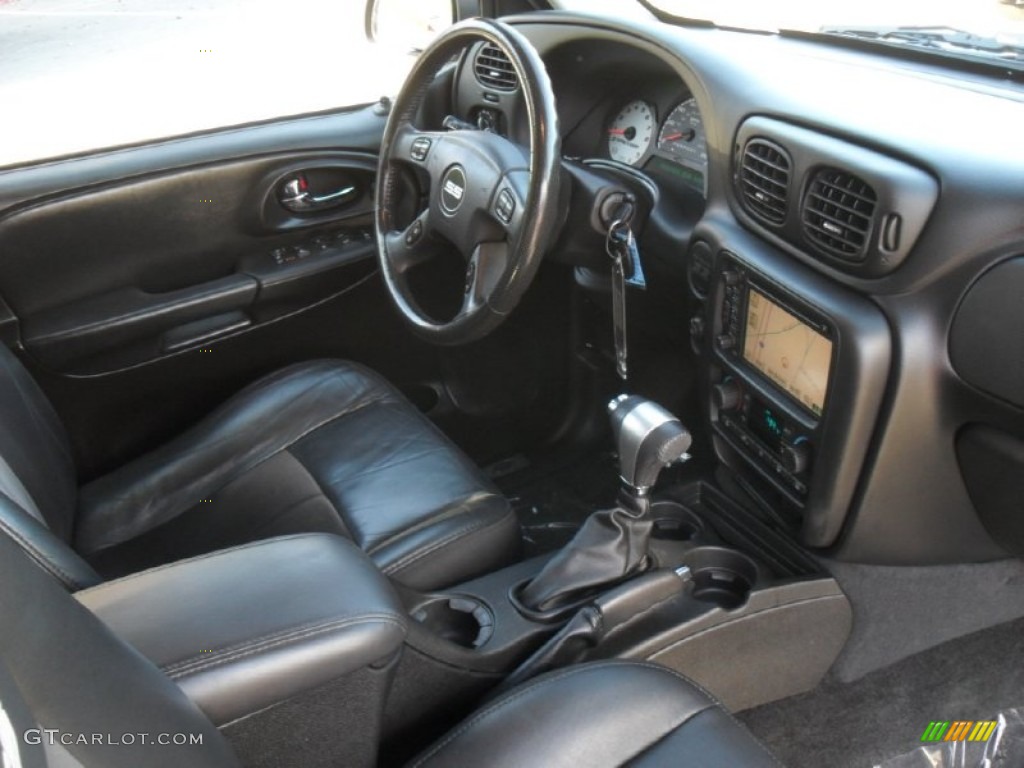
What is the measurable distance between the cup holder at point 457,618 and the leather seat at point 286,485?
0.14 feet

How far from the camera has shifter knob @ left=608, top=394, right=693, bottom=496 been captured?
45.3 inches

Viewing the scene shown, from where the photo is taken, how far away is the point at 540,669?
4.01ft

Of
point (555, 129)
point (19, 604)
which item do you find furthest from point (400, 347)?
point (19, 604)

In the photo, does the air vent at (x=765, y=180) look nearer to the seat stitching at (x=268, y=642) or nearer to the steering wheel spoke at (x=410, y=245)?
the steering wheel spoke at (x=410, y=245)

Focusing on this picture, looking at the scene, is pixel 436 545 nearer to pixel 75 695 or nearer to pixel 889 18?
pixel 75 695

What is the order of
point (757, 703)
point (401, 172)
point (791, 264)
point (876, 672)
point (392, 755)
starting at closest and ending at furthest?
point (392, 755), point (791, 264), point (757, 703), point (876, 672), point (401, 172)

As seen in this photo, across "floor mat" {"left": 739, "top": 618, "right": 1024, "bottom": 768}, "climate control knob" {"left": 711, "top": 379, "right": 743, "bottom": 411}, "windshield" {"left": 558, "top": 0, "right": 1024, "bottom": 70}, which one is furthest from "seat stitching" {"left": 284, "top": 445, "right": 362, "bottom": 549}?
"windshield" {"left": 558, "top": 0, "right": 1024, "bottom": 70}

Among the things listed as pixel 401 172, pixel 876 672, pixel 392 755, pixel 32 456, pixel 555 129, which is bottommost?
pixel 876 672

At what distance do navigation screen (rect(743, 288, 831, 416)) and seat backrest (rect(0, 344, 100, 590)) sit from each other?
2.87ft

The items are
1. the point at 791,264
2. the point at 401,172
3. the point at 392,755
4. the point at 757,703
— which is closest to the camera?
the point at 392,755

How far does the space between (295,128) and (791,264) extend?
116cm

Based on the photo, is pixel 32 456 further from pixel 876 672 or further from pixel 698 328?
pixel 876 672

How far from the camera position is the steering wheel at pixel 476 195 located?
1366 millimetres

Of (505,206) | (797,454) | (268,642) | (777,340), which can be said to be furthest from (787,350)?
(268,642)
